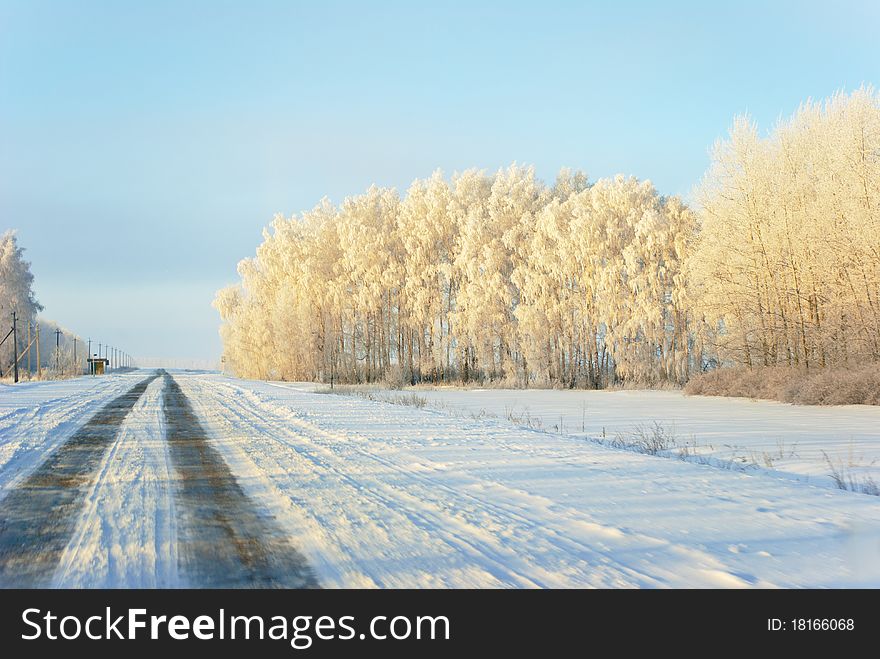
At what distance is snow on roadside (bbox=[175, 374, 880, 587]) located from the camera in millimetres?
4473

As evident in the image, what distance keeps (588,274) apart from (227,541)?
38743 millimetres

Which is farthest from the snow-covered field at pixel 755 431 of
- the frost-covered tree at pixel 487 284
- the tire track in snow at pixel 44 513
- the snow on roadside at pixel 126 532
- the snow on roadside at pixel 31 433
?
the frost-covered tree at pixel 487 284

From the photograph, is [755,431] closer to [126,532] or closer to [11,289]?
[126,532]

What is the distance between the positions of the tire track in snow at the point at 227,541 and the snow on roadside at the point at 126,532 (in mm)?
145

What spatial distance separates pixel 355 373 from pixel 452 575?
2082 inches

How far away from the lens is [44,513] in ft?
21.0

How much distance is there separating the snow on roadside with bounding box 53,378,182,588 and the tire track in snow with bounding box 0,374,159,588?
0.35 feet

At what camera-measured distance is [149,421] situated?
56.5 ft

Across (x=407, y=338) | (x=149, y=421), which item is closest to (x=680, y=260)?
→ (x=407, y=338)

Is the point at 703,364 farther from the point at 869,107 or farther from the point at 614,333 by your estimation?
the point at 869,107

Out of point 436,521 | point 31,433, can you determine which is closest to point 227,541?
point 436,521

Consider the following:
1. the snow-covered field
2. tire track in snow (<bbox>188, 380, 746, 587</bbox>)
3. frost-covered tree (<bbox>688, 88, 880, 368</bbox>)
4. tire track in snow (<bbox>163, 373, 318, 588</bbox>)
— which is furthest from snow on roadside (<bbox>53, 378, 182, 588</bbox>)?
frost-covered tree (<bbox>688, 88, 880, 368</bbox>)

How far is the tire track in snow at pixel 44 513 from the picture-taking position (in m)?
4.57
